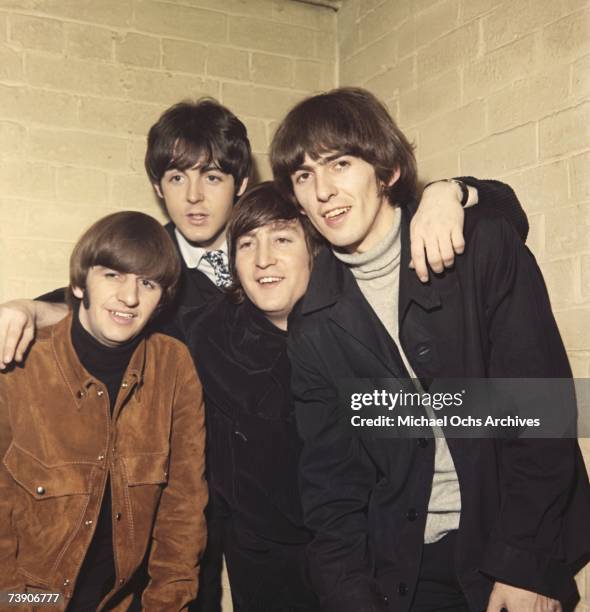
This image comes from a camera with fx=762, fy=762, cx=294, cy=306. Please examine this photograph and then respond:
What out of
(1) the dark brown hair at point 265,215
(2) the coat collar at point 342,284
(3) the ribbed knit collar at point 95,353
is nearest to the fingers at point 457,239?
(2) the coat collar at point 342,284

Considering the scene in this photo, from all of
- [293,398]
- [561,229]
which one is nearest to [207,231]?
[293,398]

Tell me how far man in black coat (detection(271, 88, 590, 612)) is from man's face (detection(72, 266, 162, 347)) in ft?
1.47

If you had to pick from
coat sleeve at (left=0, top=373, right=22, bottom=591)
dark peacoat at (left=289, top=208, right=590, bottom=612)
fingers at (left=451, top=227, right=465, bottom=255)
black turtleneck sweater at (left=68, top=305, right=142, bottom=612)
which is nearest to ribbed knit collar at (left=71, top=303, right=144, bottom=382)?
black turtleneck sweater at (left=68, top=305, right=142, bottom=612)

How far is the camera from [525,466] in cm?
177

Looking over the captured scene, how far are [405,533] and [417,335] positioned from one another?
495 millimetres

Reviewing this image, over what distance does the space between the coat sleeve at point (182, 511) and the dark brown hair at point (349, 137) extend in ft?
2.54

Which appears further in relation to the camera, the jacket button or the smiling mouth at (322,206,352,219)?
the smiling mouth at (322,206,352,219)

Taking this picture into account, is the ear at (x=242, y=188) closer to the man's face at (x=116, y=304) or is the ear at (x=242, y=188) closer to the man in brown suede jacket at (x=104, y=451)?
the man in brown suede jacket at (x=104, y=451)

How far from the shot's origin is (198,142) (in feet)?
8.57

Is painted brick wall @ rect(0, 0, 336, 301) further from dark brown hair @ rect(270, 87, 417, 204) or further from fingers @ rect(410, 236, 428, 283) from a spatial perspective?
fingers @ rect(410, 236, 428, 283)

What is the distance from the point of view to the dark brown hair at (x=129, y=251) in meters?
2.22

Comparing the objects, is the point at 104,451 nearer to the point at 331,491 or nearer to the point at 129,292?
the point at 129,292

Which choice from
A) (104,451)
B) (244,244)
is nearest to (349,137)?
(244,244)

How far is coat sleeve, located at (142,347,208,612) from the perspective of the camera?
226cm
